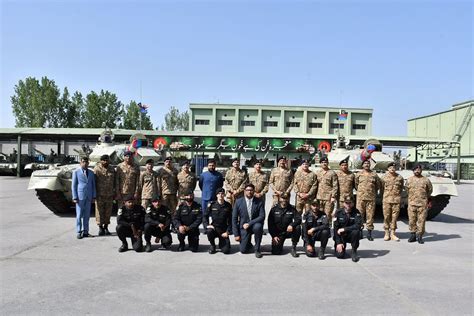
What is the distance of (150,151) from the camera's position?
13914 mm

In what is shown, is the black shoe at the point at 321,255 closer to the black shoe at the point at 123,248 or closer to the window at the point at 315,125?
the black shoe at the point at 123,248

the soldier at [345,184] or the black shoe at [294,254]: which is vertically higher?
the soldier at [345,184]

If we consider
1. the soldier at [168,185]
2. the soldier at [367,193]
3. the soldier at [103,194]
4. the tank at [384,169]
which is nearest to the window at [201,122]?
the tank at [384,169]

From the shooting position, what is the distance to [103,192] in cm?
862

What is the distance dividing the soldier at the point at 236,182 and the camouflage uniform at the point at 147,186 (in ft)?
4.89

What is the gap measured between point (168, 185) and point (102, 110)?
4647cm

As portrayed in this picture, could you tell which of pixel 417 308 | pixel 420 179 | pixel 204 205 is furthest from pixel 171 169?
pixel 417 308

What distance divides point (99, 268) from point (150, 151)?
820 centimetres

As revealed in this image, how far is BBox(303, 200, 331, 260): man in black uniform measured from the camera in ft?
22.6

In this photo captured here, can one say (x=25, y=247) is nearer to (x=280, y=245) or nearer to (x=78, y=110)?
(x=280, y=245)

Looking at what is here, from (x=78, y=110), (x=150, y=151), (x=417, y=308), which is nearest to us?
(x=417, y=308)

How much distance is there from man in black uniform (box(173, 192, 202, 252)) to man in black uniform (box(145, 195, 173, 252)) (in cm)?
17

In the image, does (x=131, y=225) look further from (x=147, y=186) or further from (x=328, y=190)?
(x=328, y=190)

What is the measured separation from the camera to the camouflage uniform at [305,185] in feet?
28.0
